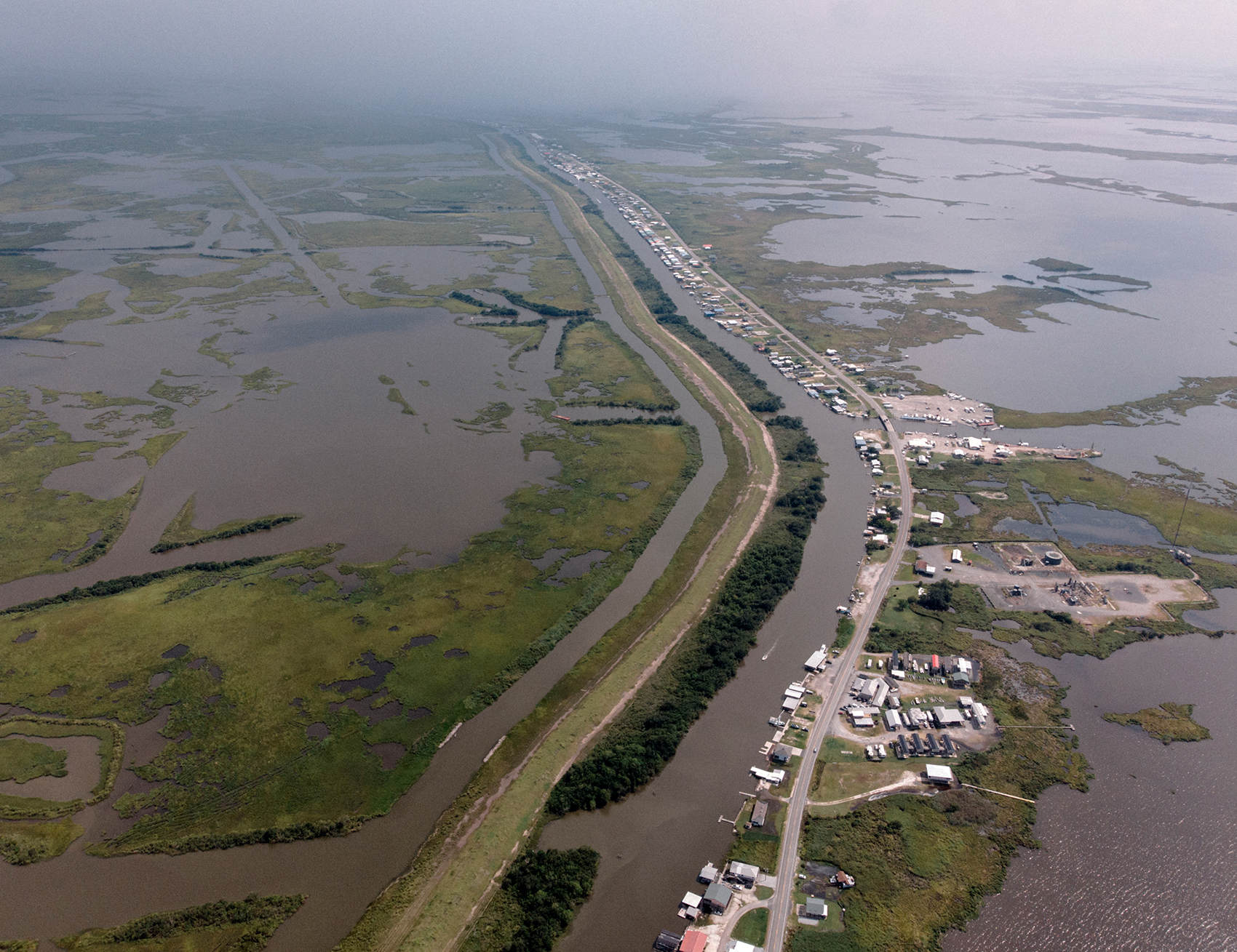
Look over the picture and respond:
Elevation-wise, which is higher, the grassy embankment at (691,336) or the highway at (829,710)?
the grassy embankment at (691,336)

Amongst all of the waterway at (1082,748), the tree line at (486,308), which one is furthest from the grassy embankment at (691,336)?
the tree line at (486,308)

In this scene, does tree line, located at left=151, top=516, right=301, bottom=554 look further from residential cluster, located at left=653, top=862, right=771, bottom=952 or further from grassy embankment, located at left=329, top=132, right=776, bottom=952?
residential cluster, located at left=653, top=862, right=771, bottom=952

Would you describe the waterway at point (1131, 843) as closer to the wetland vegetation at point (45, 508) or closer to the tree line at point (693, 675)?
the tree line at point (693, 675)

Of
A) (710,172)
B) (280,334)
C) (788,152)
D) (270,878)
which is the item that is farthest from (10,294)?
(788,152)

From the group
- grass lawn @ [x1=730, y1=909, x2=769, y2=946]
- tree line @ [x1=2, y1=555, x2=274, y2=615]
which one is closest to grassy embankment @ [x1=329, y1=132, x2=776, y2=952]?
grass lawn @ [x1=730, y1=909, x2=769, y2=946]

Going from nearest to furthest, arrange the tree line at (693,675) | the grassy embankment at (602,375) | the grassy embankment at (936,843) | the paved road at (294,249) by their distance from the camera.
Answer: the grassy embankment at (936,843), the tree line at (693,675), the grassy embankment at (602,375), the paved road at (294,249)

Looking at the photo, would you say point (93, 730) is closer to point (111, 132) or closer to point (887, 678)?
point (887, 678)

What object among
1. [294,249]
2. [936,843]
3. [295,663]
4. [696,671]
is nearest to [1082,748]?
[936,843]

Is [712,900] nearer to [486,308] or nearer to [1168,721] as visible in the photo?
[1168,721]
